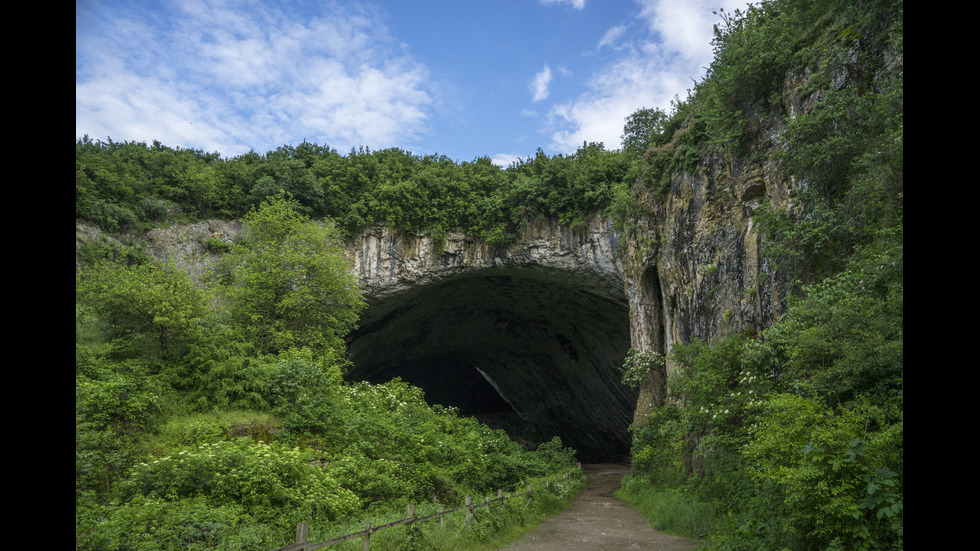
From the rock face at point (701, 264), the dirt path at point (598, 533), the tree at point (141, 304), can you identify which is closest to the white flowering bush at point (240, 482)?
the dirt path at point (598, 533)

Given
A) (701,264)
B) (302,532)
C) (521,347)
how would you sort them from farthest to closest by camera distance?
(521,347) → (701,264) → (302,532)

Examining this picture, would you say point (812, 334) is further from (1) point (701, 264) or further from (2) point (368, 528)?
(1) point (701, 264)

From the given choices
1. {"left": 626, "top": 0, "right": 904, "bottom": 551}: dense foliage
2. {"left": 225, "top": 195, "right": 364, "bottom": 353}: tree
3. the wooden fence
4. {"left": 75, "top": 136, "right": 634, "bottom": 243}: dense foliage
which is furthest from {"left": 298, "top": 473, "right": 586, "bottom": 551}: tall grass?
{"left": 75, "top": 136, "right": 634, "bottom": 243}: dense foliage

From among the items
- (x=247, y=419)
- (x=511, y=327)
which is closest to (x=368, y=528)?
(x=247, y=419)

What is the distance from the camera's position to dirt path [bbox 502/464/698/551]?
9.88 metres

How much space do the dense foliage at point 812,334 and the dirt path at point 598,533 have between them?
707mm

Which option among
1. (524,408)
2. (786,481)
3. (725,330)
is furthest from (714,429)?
(524,408)

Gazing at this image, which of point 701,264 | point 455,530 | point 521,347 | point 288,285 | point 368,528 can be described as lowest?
point 455,530

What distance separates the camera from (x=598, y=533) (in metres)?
11.4

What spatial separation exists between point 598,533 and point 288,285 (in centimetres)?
1424

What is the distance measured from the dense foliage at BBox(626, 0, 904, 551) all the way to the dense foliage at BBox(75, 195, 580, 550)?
5.38 m

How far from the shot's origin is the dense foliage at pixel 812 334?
550 cm

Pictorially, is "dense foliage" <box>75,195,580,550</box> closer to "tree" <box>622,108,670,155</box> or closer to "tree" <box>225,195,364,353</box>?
"tree" <box>225,195,364,353</box>

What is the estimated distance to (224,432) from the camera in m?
11.6
